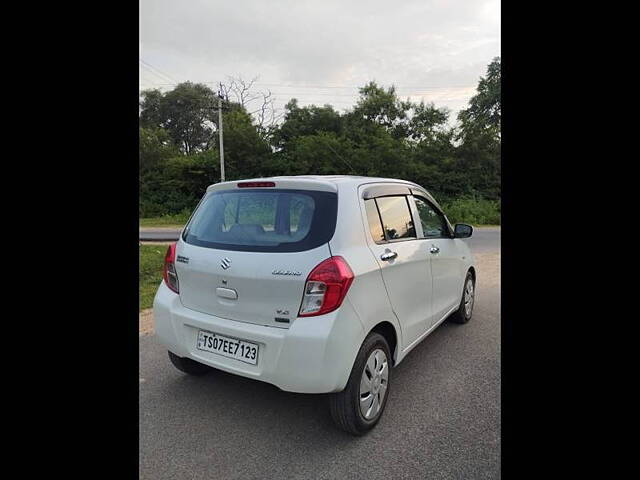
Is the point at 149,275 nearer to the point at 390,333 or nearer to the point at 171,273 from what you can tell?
the point at 171,273

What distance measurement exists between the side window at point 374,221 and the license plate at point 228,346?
108 cm

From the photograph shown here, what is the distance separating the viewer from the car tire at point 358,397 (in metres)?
2.37

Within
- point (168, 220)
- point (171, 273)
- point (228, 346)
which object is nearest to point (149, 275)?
point (171, 273)

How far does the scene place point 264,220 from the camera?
2.75 m

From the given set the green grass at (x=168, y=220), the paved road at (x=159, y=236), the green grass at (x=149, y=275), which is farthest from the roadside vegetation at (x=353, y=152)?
the green grass at (x=149, y=275)

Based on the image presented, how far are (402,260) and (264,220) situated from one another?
3.46 feet

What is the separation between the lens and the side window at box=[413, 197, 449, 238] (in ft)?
11.6

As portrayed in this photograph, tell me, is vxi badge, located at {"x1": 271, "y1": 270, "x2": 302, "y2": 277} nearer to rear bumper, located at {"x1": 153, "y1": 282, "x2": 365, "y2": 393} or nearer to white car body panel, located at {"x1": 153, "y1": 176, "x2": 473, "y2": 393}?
white car body panel, located at {"x1": 153, "y1": 176, "x2": 473, "y2": 393}

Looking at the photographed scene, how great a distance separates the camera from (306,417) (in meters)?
2.69

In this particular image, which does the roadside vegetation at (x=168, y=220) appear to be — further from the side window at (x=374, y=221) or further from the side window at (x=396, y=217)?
the side window at (x=374, y=221)

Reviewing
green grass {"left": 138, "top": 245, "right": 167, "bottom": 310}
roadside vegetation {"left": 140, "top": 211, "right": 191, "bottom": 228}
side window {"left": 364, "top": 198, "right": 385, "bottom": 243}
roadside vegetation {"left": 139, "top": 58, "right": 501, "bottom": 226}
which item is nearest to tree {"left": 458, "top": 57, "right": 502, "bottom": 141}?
roadside vegetation {"left": 139, "top": 58, "right": 501, "bottom": 226}
